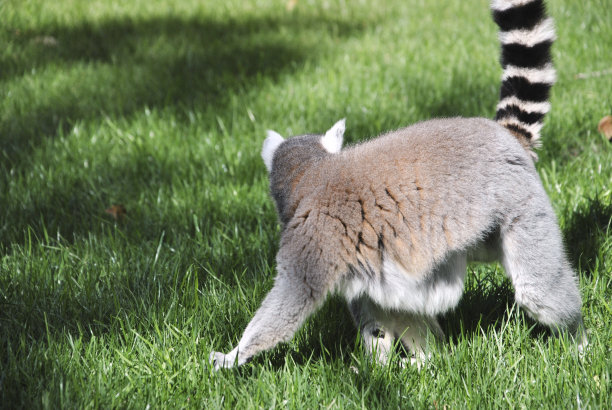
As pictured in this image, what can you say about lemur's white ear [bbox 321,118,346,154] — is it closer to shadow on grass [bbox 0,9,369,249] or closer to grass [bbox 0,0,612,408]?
grass [bbox 0,0,612,408]

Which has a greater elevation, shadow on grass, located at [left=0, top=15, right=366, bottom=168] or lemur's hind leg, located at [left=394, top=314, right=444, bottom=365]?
shadow on grass, located at [left=0, top=15, right=366, bottom=168]

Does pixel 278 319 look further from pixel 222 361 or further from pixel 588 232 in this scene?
pixel 588 232

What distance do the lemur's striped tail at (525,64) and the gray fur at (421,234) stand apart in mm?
391

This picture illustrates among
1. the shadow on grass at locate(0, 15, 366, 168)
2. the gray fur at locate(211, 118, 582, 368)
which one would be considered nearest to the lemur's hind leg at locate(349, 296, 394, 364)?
the gray fur at locate(211, 118, 582, 368)

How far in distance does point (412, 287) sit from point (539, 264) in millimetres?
513

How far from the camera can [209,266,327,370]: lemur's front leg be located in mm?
2510

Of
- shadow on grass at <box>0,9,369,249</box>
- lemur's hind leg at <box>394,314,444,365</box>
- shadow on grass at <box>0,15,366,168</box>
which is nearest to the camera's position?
lemur's hind leg at <box>394,314,444,365</box>

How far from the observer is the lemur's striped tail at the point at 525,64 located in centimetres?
292

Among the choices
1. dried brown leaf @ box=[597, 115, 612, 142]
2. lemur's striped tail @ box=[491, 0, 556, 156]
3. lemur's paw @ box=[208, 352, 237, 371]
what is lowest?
lemur's paw @ box=[208, 352, 237, 371]

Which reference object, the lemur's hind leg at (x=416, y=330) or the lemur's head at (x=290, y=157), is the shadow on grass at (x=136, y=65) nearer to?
the lemur's head at (x=290, y=157)

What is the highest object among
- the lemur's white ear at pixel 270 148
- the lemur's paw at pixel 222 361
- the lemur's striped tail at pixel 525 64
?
the lemur's striped tail at pixel 525 64

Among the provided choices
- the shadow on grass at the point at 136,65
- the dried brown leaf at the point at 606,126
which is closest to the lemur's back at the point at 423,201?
the dried brown leaf at the point at 606,126

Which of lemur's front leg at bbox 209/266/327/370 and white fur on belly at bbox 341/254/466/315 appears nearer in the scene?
lemur's front leg at bbox 209/266/327/370

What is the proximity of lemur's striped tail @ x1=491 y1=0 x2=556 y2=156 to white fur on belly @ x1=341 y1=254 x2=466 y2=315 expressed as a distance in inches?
30.3
